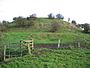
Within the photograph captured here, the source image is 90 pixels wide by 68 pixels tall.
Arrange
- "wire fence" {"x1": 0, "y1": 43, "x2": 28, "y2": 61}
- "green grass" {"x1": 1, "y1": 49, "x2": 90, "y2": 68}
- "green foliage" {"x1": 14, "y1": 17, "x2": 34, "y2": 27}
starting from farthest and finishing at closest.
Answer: "green foliage" {"x1": 14, "y1": 17, "x2": 34, "y2": 27}, "wire fence" {"x1": 0, "y1": 43, "x2": 28, "y2": 61}, "green grass" {"x1": 1, "y1": 49, "x2": 90, "y2": 68}

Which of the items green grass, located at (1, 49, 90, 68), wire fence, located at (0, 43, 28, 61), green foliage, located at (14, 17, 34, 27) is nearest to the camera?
green grass, located at (1, 49, 90, 68)

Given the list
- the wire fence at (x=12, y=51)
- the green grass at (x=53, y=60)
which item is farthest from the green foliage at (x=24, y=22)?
the green grass at (x=53, y=60)

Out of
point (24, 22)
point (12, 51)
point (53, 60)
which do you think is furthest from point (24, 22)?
point (53, 60)

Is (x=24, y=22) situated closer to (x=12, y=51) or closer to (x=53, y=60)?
(x=12, y=51)

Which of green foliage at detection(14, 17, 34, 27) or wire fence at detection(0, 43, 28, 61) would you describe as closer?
wire fence at detection(0, 43, 28, 61)

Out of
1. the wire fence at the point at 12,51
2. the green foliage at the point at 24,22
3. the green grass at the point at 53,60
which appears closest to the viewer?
the green grass at the point at 53,60

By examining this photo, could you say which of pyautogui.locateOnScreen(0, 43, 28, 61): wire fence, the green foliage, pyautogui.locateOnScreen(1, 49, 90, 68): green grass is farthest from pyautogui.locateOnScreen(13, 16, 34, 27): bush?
pyautogui.locateOnScreen(1, 49, 90, 68): green grass

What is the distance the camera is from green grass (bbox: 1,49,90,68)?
2339cm

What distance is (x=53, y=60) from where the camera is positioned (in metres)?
24.4

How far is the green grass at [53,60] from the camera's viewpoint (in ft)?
76.7

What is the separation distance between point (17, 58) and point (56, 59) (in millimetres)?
3728

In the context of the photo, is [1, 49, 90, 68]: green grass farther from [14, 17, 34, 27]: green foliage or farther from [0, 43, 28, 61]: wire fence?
[14, 17, 34, 27]: green foliage

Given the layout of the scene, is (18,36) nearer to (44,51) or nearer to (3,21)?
(44,51)

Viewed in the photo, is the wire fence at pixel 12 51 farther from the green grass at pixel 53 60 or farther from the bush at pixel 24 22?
the bush at pixel 24 22
